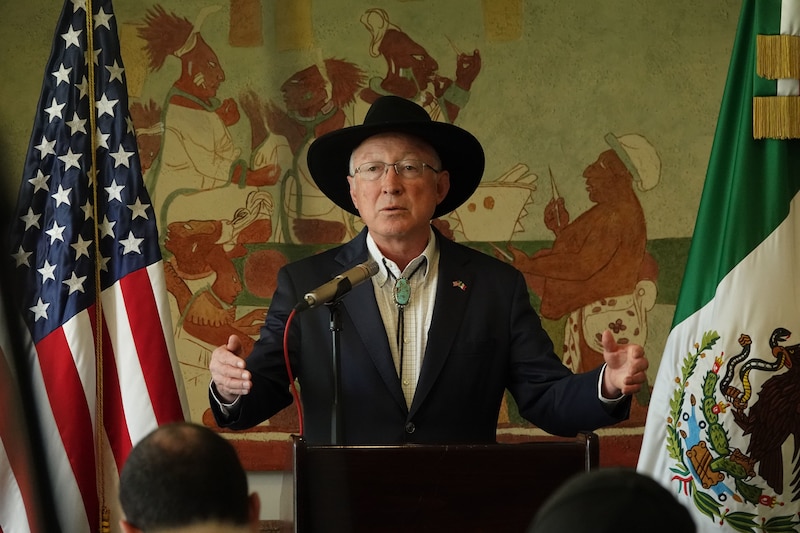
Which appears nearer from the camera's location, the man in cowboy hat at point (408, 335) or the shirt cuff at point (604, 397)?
the shirt cuff at point (604, 397)

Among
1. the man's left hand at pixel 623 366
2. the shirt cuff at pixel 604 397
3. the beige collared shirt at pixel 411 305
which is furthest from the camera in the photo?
the beige collared shirt at pixel 411 305

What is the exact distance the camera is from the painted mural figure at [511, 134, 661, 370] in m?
3.80

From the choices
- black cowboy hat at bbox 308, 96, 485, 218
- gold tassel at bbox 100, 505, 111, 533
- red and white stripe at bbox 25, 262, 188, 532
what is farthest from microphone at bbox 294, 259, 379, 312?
gold tassel at bbox 100, 505, 111, 533

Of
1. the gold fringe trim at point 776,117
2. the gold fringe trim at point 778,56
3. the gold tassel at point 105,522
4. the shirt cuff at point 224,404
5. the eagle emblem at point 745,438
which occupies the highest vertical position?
the gold fringe trim at point 778,56

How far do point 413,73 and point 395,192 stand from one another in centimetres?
119

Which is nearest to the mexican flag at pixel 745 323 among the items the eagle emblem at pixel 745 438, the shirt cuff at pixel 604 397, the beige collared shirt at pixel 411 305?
the eagle emblem at pixel 745 438

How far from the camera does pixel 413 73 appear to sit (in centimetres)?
387

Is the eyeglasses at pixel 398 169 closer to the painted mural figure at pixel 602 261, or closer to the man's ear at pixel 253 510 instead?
the painted mural figure at pixel 602 261

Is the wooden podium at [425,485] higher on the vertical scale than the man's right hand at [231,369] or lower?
lower

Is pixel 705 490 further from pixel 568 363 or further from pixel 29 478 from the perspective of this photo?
pixel 29 478

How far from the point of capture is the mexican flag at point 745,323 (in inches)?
117

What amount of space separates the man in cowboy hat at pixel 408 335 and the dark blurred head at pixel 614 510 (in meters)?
1.63

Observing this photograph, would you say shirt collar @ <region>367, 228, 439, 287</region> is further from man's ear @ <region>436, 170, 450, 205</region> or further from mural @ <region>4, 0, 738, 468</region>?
mural @ <region>4, 0, 738, 468</region>

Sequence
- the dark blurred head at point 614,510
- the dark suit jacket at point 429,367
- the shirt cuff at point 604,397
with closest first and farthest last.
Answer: the dark blurred head at point 614,510 → the shirt cuff at point 604,397 → the dark suit jacket at point 429,367
